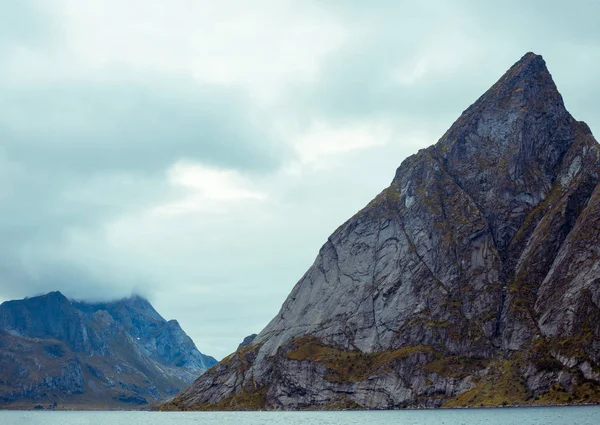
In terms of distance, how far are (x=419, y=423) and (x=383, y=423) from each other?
10910mm

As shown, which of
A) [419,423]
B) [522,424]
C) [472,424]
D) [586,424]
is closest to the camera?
[586,424]

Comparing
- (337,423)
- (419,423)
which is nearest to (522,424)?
(419,423)

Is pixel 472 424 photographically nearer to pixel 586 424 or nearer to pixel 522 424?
pixel 522 424

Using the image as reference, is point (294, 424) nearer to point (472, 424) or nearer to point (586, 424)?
point (472, 424)

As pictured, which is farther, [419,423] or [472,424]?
[419,423]

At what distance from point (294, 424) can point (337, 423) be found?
534 inches

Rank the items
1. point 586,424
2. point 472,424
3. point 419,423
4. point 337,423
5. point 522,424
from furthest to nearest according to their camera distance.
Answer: point 337,423, point 419,423, point 472,424, point 522,424, point 586,424

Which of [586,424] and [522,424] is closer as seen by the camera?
[586,424]

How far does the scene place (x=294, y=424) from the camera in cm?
19812

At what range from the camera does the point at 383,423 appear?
188500 millimetres

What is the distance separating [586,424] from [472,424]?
112ft

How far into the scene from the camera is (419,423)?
184 m

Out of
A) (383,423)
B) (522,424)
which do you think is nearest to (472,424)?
(522,424)

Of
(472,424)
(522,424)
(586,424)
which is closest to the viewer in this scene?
(586,424)
